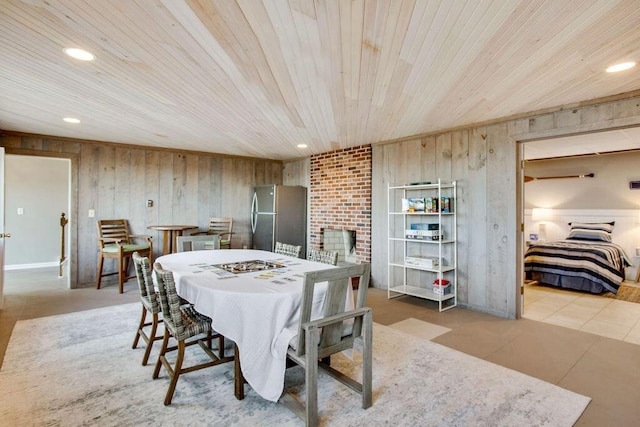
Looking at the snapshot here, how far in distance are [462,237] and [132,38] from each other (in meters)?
3.91

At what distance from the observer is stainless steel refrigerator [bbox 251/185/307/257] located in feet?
19.8

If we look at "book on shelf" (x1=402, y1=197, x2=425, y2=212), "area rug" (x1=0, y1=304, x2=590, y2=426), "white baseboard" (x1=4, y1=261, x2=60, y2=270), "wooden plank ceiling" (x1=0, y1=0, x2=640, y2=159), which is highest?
"wooden plank ceiling" (x1=0, y1=0, x2=640, y2=159)

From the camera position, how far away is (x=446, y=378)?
93.6 inches

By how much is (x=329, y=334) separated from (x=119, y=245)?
13.3 ft

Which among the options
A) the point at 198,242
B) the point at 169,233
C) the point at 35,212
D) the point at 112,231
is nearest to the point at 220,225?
the point at 169,233

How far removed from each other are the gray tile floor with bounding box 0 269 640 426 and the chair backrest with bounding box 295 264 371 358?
136 centimetres

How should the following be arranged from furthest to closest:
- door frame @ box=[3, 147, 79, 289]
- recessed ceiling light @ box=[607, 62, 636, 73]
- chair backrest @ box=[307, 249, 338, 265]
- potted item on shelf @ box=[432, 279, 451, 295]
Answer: door frame @ box=[3, 147, 79, 289] < potted item on shelf @ box=[432, 279, 451, 295] < chair backrest @ box=[307, 249, 338, 265] < recessed ceiling light @ box=[607, 62, 636, 73]

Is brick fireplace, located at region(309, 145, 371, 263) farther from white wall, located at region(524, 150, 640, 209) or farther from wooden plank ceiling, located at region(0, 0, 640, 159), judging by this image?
white wall, located at region(524, 150, 640, 209)

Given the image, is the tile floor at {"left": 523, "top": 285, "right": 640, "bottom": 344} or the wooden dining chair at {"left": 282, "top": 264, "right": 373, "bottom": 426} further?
the tile floor at {"left": 523, "top": 285, "right": 640, "bottom": 344}

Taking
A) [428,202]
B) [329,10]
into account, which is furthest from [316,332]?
[428,202]

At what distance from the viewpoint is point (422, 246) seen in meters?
4.60

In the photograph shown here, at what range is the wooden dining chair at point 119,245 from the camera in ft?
15.6

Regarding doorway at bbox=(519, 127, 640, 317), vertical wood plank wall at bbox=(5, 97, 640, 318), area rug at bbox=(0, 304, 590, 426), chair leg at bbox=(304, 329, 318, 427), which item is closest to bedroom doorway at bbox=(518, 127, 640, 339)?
doorway at bbox=(519, 127, 640, 317)

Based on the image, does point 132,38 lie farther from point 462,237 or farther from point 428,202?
point 462,237
